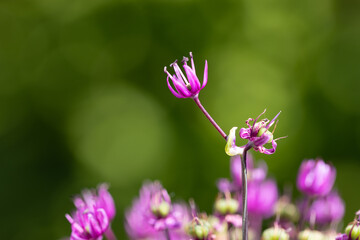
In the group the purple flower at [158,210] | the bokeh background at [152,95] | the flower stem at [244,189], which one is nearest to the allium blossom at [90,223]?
the purple flower at [158,210]

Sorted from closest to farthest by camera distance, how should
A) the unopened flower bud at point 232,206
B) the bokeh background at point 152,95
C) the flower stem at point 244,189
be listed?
1. the flower stem at point 244,189
2. the unopened flower bud at point 232,206
3. the bokeh background at point 152,95

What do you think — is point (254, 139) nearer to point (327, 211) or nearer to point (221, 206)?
point (221, 206)

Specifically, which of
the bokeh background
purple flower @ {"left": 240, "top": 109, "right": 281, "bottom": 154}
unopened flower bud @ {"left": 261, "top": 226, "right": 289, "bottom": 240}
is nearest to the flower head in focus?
purple flower @ {"left": 240, "top": 109, "right": 281, "bottom": 154}

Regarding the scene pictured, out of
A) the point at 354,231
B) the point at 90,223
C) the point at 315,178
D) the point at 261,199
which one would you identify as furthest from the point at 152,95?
the point at 354,231

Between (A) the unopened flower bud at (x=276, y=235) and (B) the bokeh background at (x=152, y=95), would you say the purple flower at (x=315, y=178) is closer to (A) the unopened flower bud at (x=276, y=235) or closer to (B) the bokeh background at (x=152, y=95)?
(A) the unopened flower bud at (x=276, y=235)

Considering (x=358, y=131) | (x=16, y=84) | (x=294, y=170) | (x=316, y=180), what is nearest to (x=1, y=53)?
(x=16, y=84)

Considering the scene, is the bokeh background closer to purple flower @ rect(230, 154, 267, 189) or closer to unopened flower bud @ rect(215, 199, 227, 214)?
purple flower @ rect(230, 154, 267, 189)
